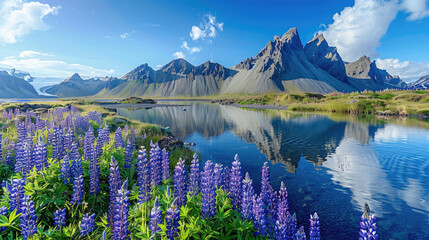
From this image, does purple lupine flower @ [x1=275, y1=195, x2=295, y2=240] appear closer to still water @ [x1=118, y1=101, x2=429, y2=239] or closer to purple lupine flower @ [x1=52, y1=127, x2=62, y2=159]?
still water @ [x1=118, y1=101, x2=429, y2=239]

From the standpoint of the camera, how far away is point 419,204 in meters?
9.40

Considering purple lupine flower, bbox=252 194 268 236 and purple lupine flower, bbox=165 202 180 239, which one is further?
purple lupine flower, bbox=252 194 268 236

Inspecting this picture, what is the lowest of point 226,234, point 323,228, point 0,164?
point 323,228

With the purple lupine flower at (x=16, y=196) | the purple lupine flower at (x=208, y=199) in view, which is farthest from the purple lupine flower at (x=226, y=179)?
the purple lupine flower at (x=16, y=196)

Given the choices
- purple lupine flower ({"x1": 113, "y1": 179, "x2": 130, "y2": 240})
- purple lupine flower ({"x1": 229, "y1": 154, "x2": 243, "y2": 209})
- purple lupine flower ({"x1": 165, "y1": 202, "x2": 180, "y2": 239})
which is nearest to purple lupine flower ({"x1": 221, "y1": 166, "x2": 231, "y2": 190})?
purple lupine flower ({"x1": 229, "y1": 154, "x2": 243, "y2": 209})

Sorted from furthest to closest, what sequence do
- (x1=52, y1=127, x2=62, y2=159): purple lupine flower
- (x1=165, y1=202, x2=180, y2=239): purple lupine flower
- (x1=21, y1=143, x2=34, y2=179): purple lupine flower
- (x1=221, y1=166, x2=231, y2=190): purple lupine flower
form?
(x1=52, y1=127, x2=62, y2=159): purple lupine flower → (x1=221, y1=166, x2=231, y2=190): purple lupine flower → (x1=21, y1=143, x2=34, y2=179): purple lupine flower → (x1=165, y1=202, x2=180, y2=239): purple lupine flower

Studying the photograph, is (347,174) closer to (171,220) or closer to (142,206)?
(171,220)

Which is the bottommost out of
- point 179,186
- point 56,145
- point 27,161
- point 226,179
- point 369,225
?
point 226,179

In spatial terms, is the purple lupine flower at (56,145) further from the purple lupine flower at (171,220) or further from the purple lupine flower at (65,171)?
the purple lupine flower at (171,220)

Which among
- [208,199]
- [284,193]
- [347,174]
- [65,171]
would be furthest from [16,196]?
[347,174]

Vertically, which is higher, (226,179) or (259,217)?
(259,217)

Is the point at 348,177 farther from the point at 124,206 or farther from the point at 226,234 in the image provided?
the point at 124,206

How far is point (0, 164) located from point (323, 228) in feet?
41.0

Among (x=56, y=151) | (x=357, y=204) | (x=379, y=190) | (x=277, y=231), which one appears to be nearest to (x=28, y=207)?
(x=56, y=151)
